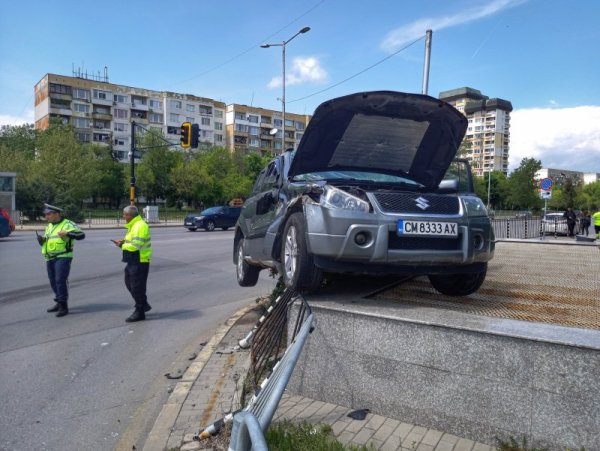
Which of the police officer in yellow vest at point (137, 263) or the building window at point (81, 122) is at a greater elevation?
the building window at point (81, 122)

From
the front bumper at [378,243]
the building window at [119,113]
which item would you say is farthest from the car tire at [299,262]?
the building window at [119,113]

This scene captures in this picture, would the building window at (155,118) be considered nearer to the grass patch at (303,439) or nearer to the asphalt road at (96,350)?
the asphalt road at (96,350)

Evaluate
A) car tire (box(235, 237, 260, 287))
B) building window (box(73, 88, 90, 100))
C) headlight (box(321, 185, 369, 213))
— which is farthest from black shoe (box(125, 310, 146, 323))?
building window (box(73, 88, 90, 100))

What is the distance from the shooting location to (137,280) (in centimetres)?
698

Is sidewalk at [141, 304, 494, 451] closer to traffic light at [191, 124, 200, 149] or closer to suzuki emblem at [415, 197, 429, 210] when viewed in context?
suzuki emblem at [415, 197, 429, 210]

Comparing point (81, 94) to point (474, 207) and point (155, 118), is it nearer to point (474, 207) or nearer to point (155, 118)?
point (155, 118)

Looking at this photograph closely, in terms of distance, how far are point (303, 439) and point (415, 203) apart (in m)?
2.15

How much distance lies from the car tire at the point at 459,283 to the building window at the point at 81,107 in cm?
8002

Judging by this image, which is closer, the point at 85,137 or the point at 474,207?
the point at 474,207

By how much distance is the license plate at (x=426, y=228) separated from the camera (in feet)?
13.2

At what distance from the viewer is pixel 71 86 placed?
244 feet

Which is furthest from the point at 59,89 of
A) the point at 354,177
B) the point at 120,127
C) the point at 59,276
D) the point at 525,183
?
the point at 354,177

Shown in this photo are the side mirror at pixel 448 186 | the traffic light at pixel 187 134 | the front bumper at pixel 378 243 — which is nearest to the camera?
the front bumper at pixel 378 243

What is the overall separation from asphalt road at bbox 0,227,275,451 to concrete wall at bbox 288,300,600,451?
1.56m
